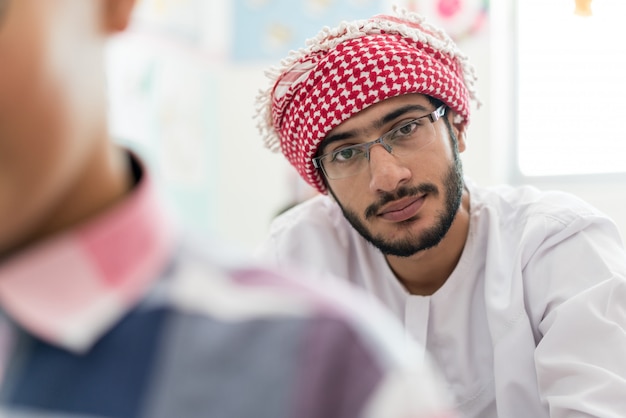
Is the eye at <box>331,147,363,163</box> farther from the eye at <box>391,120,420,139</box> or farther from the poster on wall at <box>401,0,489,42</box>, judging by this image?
the poster on wall at <box>401,0,489,42</box>

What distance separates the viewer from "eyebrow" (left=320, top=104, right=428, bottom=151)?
1.85 m

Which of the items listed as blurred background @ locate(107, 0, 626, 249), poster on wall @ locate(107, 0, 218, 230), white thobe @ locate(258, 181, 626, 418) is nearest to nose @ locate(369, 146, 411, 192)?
white thobe @ locate(258, 181, 626, 418)

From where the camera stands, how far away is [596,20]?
12.5ft

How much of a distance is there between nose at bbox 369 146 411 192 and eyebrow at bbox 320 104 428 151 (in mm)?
58

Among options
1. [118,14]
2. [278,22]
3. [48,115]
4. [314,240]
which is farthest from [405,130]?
[278,22]

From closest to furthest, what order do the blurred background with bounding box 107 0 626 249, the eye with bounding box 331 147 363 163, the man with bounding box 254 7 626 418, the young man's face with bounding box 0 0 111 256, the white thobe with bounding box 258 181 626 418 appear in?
1. the young man's face with bounding box 0 0 111 256
2. the white thobe with bounding box 258 181 626 418
3. the man with bounding box 254 7 626 418
4. the eye with bounding box 331 147 363 163
5. the blurred background with bounding box 107 0 626 249

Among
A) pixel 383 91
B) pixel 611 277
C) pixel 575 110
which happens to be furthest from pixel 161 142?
pixel 611 277

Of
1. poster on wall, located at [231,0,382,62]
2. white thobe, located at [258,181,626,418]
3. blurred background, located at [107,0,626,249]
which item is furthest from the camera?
poster on wall, located at [231,0,382,62]

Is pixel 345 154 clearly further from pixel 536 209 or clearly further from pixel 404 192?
pixel 536 209

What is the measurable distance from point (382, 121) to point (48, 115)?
1.38 meters

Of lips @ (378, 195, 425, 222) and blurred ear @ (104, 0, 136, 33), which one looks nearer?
blurred ear @ (104, 0, 136, 33)

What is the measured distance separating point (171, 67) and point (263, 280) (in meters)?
4.04

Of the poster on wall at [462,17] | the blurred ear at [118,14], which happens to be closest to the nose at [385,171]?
the blurred ear at [118,14]

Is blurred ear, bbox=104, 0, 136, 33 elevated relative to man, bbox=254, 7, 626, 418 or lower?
elevated
